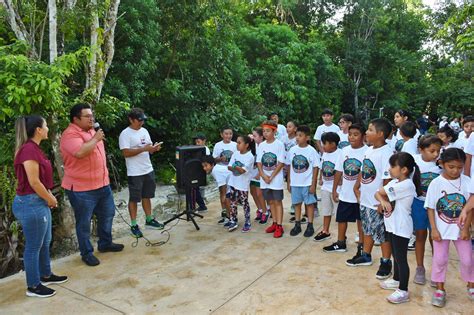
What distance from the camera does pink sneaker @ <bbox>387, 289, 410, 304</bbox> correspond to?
320 cm

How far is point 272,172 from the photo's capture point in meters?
5.10

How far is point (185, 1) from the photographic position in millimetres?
7570

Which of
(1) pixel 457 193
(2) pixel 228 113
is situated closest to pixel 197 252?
(1) pixel 457 193

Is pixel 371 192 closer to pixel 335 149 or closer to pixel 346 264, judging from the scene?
pixel 346 264

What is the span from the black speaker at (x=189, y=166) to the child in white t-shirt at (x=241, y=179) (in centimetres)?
43

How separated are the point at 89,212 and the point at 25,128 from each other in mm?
1218

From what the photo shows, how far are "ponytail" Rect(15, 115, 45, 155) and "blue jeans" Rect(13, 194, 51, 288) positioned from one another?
47 cm

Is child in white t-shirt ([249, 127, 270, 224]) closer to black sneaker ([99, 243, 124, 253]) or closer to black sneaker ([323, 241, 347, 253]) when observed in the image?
black sneaker ([323, 241, 347, 253])

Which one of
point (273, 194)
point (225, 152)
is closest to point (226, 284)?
point (273, 194)

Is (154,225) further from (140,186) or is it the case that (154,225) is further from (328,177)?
(328,177)

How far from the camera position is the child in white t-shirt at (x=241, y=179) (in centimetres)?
526

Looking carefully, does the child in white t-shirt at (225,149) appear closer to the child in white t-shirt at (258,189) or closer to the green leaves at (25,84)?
the child in white t-shirt at (258,189)

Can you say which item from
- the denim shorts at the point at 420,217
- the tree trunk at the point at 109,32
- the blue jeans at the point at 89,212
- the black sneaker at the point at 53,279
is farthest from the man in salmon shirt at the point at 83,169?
the denim shorts at the point at 420,217

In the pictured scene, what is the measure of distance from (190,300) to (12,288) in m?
1.80
